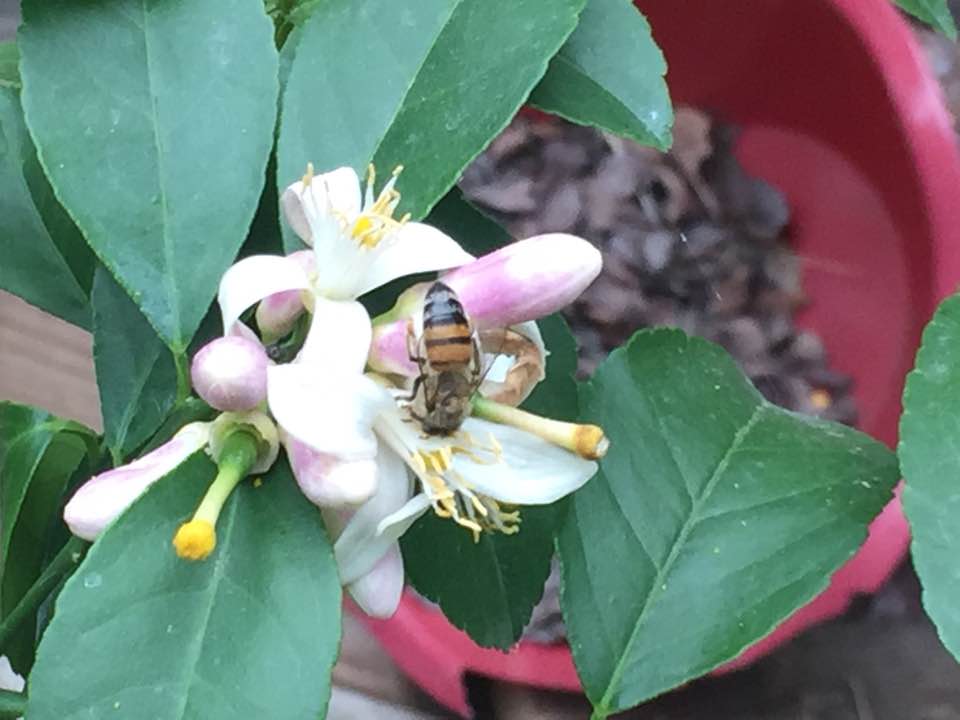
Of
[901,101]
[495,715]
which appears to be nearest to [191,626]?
[495,715]

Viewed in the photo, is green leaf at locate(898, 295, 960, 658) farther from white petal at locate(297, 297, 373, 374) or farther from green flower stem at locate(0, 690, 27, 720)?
green flower stem at locate(0, 690, 27, 720)

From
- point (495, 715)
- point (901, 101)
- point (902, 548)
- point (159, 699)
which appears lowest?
point (495, 715)

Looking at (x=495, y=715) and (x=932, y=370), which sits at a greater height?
(x=932, y=370)

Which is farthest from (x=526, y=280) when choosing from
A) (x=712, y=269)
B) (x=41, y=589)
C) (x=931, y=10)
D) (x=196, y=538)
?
(x=712, y=269)

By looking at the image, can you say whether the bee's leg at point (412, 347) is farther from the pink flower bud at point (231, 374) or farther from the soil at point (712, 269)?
the soil at point (712, 269)

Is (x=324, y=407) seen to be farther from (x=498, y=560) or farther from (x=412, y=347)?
(x=498, y=560)

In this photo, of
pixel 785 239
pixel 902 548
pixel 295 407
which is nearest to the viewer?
pixel 295 407

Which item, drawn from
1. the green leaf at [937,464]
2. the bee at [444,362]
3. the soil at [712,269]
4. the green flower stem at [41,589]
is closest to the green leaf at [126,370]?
the green flower stem at [41,589]

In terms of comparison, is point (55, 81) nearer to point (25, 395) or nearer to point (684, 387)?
point (684, 387)
